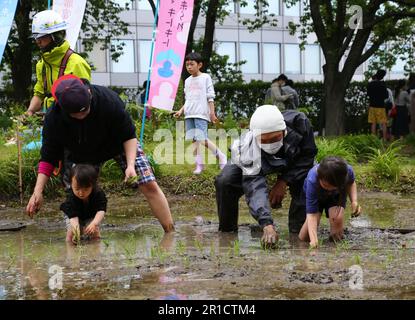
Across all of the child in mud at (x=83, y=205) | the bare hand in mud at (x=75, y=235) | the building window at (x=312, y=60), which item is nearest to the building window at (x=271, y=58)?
the building window at (x=312, y=60)

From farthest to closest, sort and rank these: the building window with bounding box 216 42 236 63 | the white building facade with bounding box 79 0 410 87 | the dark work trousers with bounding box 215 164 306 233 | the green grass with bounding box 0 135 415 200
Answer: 1. the building window with bounding box 216 42 236 63
2. the white building facade with bounding box 79 0 410 87
3. the green grass with bounding box 0 135 415 200
4. the dark work trousers with bounding box 215 164 306 233

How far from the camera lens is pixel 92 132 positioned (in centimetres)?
611

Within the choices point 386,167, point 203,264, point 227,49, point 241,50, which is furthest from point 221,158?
point 241,50

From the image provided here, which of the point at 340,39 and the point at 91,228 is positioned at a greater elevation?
the point at 340,39

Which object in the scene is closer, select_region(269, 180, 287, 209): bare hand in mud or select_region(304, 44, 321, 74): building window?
select_region(269, 180, 287, 209): bare hand in mud

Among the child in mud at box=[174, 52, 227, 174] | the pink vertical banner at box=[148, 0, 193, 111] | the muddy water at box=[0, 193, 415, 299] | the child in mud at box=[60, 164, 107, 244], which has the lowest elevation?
the muddy water at box=[0, 193, 415, 299]

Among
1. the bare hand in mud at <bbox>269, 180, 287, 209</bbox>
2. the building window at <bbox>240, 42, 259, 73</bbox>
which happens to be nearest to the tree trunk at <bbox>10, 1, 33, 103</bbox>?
the bare hand in mud at <bbox>269, 180, 287, 209</bbox>

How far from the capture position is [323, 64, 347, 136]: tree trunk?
771 inches

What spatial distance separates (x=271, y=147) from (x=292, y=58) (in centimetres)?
3590

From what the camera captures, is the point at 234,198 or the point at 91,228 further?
the point at 234,198

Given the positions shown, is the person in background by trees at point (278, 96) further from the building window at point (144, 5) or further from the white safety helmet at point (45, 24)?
the building window at point (144, 5)

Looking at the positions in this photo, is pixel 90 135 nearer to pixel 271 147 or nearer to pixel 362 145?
pixel 271 147

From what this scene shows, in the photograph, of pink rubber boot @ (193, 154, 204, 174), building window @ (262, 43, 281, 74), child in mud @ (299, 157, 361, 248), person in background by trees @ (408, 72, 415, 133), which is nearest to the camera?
child in mud @ (299, 157, 361, 248)

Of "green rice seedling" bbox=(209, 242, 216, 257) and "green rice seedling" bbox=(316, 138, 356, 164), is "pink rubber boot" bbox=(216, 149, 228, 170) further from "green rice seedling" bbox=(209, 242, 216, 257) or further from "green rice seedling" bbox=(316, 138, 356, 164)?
"green rice seedling" bbox=(209, 242, 216, 257)
